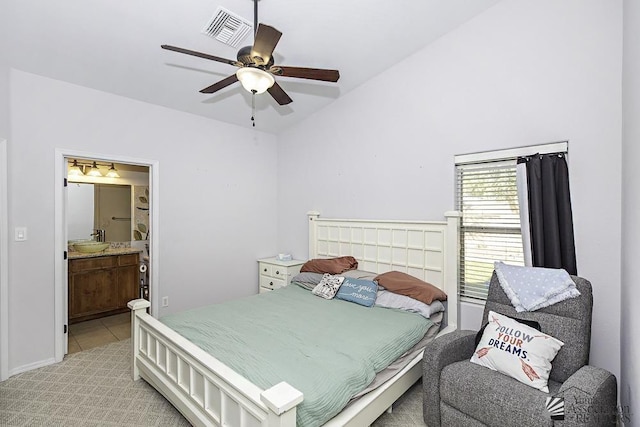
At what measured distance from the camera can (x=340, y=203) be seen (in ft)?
13.3

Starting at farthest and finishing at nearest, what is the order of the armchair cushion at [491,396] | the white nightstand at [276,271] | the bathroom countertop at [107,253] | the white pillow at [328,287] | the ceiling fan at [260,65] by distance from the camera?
the white nightstand at [276,271]
the bathroom countertop at [107,253]
the white pillow at [328,287]
the ceiling fan at [260,65]
the armchair cushion at [491,396]

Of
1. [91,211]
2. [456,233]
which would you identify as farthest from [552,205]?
[91,211]

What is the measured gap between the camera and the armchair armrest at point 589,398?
5.03 feet

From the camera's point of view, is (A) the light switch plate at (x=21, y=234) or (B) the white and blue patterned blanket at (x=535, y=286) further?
(A) the light switch plate at (x=21, y=234)

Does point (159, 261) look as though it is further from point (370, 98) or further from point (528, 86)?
point (528, 86)

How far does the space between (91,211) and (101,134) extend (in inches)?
84.2

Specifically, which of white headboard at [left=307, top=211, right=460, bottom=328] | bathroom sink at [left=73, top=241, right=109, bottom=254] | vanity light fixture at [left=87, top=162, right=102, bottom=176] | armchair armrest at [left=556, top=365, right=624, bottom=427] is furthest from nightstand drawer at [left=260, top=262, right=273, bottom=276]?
armchair armrest at [left=556, top=365, right=624, bottom=427]

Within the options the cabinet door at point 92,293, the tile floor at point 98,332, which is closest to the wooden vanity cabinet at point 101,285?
the cabinet door at point 92,293

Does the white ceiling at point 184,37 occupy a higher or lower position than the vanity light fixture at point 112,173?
higher

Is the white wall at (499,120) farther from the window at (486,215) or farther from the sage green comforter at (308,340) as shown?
the sage green comforter at (308,340)

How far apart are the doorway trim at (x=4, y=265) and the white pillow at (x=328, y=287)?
2.75m

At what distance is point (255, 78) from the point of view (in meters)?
2.04

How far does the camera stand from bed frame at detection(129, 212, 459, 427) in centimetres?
153

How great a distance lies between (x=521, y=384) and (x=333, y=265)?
2.11 m
